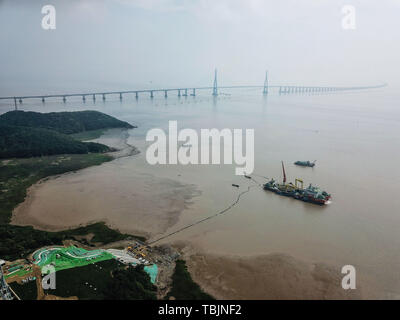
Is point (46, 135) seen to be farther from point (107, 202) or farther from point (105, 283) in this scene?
point (105, 283)

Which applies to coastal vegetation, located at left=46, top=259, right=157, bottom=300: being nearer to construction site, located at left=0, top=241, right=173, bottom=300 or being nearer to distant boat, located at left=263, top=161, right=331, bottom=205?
construction site, located at left=0, top=241, right=173, bottom=300

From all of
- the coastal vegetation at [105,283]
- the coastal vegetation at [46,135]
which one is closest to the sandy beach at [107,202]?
the coastal vegetation at [105,283]

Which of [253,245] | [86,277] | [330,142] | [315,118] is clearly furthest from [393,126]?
[86,277]

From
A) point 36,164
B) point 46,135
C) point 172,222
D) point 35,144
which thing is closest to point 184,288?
point 172,222

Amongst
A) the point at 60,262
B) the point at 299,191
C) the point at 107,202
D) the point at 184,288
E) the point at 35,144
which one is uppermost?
the point at 35,144

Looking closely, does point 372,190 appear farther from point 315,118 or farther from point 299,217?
point 315,118

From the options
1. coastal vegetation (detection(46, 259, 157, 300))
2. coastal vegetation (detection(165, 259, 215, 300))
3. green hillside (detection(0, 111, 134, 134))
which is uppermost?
green hillside (detection(0, 111, 134, 134))

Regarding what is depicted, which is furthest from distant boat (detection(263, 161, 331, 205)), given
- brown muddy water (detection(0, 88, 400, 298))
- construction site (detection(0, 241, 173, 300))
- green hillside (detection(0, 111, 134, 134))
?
green hillside (detection(0, 111, 134, 134))

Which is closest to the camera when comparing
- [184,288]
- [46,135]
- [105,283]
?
[105,283]

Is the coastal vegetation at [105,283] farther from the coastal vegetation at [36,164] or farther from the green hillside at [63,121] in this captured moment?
the green hillside at [63,121]
